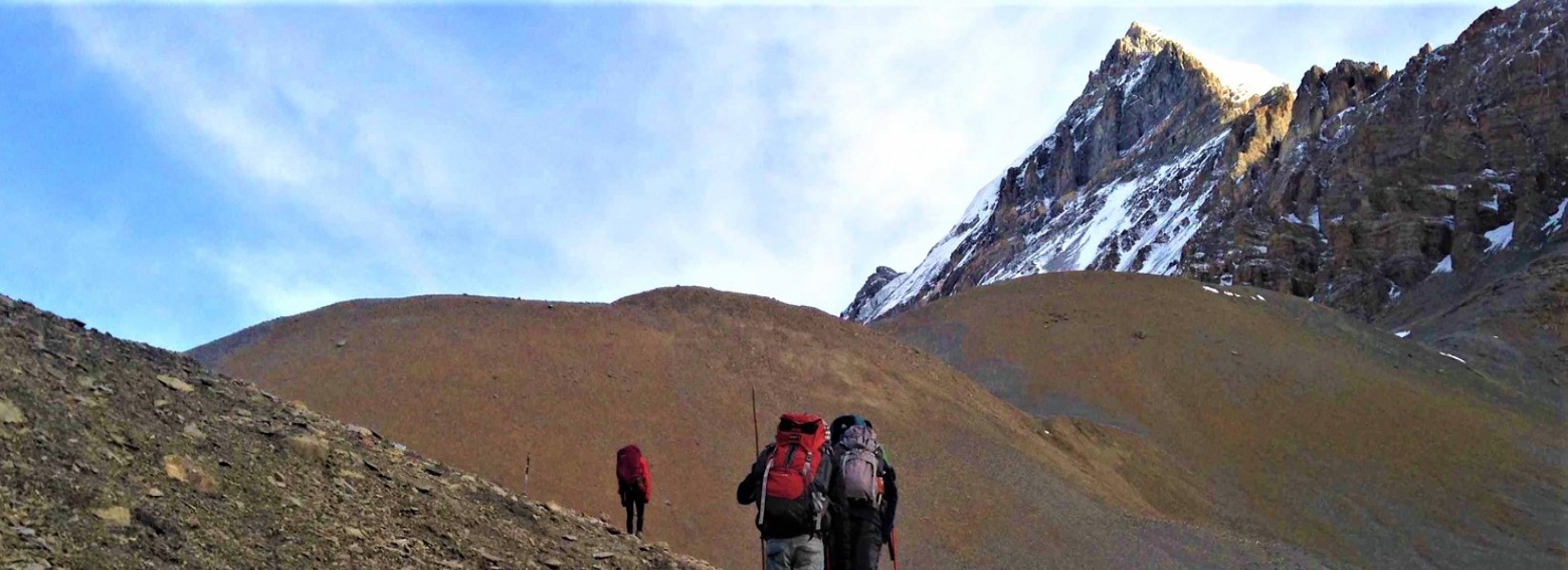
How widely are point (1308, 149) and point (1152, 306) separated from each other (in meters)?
54.4

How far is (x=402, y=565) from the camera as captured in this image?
7719 millimetres

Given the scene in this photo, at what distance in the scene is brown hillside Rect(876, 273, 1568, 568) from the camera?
31062mm

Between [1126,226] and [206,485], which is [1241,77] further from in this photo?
[206,485]

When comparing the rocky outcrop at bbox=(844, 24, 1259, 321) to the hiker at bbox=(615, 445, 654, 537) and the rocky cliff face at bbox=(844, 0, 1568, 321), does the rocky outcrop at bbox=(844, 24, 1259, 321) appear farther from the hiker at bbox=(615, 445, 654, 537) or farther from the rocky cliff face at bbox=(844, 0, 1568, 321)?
the hiker at bbox=(615, 445, 654, 537)

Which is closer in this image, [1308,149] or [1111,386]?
[1111,386]

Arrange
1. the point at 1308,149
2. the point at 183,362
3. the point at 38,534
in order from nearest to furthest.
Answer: the point at 38,534 < the point at 183,362 < the point at 1308,149

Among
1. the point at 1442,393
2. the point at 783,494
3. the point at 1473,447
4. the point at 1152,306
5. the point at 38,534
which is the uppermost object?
the point at 1152,306

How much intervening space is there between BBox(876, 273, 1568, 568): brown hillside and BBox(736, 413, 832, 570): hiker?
21.1m

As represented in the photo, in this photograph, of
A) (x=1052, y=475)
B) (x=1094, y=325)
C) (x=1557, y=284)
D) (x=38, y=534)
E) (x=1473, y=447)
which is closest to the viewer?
(x=38, y=534)

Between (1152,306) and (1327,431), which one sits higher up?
(1152,306)

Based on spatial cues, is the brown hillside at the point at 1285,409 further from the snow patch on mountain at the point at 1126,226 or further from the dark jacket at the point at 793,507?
the snow patch on mountain at the point at 1126,226

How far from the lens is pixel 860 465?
8266 mm

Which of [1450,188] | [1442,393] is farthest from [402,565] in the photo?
[1450,188]

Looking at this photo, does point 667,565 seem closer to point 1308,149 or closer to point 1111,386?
point 1111,386
